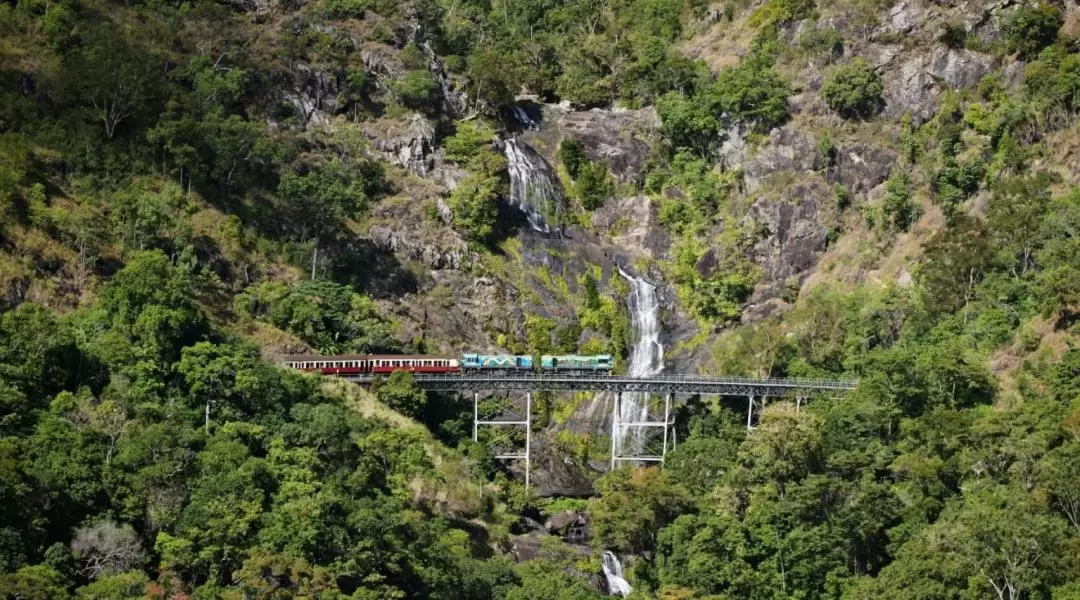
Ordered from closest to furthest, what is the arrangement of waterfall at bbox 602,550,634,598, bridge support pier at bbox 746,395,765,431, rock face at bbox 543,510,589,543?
waterfall at bbox 602,550,634,598 < rock face at bbox 543,510,589,543 < bridge support pier at bbox 746,395,765,431

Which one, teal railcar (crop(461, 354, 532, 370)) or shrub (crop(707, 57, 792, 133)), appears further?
shrub (crop(707, 57, 792, 133))

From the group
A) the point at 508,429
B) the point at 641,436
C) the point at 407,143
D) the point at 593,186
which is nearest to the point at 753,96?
the point at 593,186

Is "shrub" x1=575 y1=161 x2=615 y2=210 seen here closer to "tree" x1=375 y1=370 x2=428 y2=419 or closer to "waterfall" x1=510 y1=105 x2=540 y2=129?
"waterfall" x1=510 y1=105 x2=540 y2=129

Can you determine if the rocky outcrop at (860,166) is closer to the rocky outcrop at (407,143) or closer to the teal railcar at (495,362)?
the teal railcar at (495,362)

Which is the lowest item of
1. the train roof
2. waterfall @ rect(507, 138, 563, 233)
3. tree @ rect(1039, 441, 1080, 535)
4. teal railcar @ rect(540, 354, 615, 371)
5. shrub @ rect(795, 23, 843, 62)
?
tree @ rect(1039, 441, 1080, 535)

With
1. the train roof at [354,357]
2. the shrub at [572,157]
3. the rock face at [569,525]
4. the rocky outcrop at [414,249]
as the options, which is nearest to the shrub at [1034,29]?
the shrub at [572,157]

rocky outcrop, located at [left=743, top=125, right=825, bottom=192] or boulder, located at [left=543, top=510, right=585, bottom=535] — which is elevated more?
rocky outcrop, located at [left=743, top=125, right=825, bottom=192]

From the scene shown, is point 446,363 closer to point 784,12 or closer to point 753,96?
point 753,96

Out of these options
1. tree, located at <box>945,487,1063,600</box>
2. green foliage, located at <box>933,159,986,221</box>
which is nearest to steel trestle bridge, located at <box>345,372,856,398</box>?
green foliage, located at <box>933,159,986,221</box>
